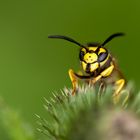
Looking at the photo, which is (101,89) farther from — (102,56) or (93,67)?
(102,56)

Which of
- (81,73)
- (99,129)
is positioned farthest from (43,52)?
(99,129)

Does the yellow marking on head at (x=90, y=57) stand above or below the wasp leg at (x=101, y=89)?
above

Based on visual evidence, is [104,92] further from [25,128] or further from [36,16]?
[36,16]

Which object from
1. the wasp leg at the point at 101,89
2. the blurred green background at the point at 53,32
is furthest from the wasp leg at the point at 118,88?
the blurred green background at the point at 53,32

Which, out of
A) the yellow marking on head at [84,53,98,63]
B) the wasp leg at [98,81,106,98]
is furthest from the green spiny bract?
the yellow marking on head at [84,53,98,63]

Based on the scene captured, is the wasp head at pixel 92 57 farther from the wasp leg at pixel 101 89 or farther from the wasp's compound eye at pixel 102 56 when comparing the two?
the wasp leg at pixel 101 89
